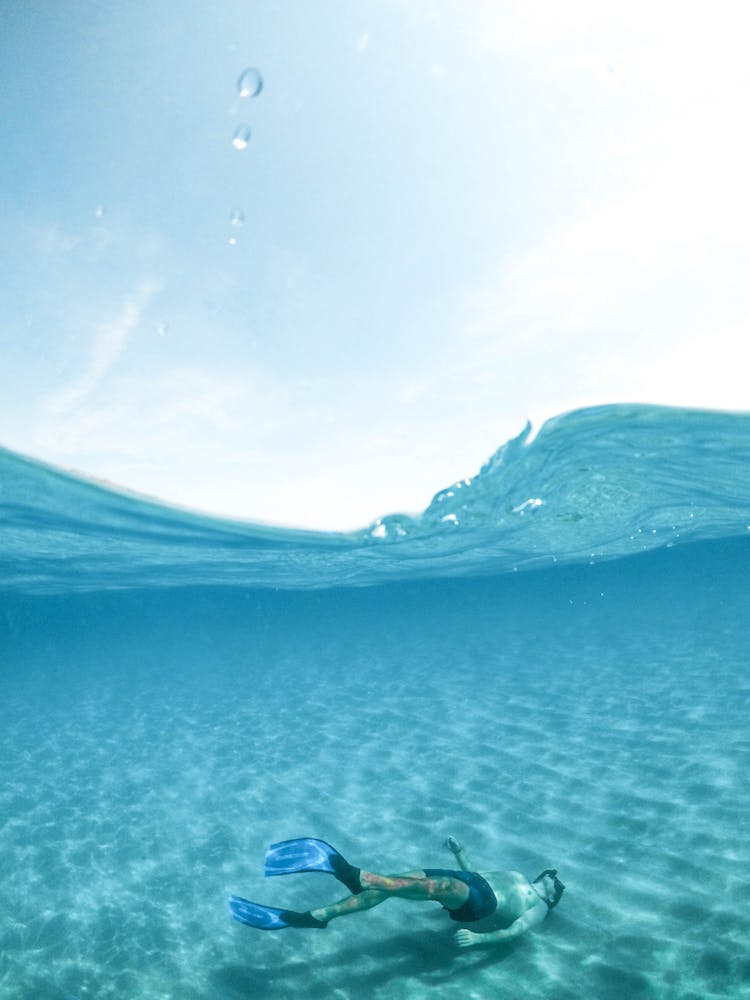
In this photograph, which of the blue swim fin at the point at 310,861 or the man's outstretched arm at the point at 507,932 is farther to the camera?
the man's outstretched arm at the point at 507,932

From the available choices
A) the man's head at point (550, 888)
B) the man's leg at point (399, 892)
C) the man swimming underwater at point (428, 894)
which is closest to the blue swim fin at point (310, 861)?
the man swimming underwater at point (428, 894)

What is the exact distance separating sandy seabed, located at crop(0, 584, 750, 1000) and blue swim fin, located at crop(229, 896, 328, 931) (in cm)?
75

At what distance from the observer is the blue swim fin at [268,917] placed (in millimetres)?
5094

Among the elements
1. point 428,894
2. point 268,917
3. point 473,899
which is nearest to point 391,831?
point 473,899

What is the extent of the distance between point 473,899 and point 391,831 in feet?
11.5

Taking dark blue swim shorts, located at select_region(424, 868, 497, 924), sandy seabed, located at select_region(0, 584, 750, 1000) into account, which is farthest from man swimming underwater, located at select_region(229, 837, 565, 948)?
sandy seabed, located at select_region(0, 584, 750, 1000)

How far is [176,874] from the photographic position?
7859 mm

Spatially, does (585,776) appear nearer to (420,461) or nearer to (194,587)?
(420,461)

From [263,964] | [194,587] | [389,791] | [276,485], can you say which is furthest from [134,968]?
[194,587]

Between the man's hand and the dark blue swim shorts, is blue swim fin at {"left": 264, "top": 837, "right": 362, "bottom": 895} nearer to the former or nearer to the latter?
the dark blue swim shorts

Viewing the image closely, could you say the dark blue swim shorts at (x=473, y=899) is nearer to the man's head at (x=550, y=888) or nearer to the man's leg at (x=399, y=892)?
the man's leg at (x=399, y=892)

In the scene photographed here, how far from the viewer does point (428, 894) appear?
5.03m

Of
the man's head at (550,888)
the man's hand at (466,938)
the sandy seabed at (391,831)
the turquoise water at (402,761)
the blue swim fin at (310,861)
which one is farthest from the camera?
the man's head at (550,888)

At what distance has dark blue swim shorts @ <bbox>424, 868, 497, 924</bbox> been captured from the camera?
5328 mm
